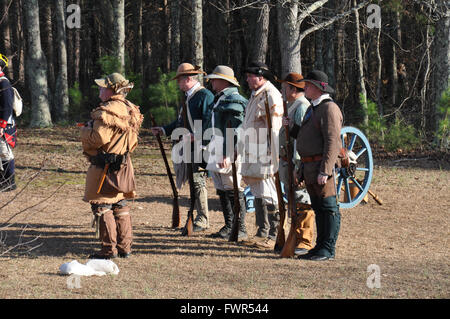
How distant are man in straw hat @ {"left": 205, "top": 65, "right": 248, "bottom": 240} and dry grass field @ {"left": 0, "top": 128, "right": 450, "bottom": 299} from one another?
0.43 m

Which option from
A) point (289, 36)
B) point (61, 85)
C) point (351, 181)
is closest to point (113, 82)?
point (351, 181)

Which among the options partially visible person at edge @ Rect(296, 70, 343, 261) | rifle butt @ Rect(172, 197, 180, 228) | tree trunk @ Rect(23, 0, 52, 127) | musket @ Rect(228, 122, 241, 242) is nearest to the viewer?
partially visible person at edge @ Rect(296, 70, 343, 261)

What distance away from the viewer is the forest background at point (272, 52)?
14.6 m

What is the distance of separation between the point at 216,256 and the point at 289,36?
676 cm

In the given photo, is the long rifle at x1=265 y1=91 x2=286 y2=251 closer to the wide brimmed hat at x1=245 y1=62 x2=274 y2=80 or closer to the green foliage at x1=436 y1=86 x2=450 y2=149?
the wide brimmed hat at x1=245 y1=62 x2=274 y2=80

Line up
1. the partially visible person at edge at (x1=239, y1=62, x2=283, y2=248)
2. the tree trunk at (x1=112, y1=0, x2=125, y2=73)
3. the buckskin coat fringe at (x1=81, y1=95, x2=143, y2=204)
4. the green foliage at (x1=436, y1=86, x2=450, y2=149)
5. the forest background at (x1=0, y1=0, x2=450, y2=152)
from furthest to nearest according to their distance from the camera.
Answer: the tree trunk at (x1=112, y1=0, x2=125, y2=73)
the forest background at (x1=0, y1=0, x2=450, y2=152)
the green foliage at (x1=436, y1=86, x2=450, y2=149)
the partially visible person at edge at (x1=239, y1=62, x2=283, y2=248)
the buckskin coat fringe at (x1=81, y1=95, x2=143, y2=204)

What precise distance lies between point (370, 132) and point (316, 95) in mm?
8904

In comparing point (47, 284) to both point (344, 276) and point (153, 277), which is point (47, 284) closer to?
point (153, 277)

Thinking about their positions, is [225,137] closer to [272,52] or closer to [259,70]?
[259,70]

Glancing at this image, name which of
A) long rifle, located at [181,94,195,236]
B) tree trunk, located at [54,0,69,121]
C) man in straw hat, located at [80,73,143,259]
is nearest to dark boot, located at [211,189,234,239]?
long rifle, located at [181,94,195,236]

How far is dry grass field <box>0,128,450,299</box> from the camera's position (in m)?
5.36

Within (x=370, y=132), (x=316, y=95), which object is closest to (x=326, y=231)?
(x=316, y=95)

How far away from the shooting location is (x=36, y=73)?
62.5 feet

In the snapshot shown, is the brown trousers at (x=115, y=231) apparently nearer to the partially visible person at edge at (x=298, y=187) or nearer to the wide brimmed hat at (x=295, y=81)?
the partially visible person at edge at (x=298, y=187)
